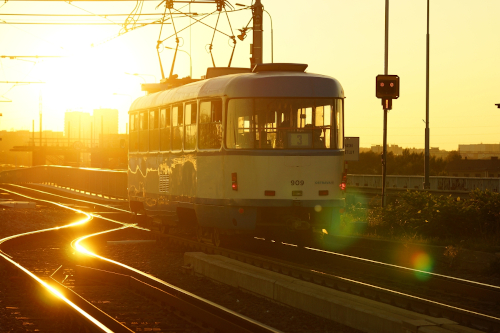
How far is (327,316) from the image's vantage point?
26.9ft

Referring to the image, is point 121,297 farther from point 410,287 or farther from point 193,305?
point 410,287

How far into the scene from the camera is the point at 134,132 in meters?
18.1

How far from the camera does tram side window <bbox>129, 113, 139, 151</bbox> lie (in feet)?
58.8

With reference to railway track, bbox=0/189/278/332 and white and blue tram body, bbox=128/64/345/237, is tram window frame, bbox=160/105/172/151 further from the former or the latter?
railway track, bbox=0/189/278/332

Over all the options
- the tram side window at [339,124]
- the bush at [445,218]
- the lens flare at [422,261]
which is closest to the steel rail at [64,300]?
the tram side window at [339,124]

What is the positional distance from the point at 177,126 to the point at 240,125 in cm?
236

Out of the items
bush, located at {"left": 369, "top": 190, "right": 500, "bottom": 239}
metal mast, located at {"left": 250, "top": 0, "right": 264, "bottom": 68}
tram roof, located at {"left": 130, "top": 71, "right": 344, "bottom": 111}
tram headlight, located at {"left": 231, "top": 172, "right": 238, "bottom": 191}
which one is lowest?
→ bush, located at {"left": 369, "top": 190, "right": 500, "bottom": 239}

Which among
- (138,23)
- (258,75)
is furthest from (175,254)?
(138,23)

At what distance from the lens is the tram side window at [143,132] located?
1705 cm

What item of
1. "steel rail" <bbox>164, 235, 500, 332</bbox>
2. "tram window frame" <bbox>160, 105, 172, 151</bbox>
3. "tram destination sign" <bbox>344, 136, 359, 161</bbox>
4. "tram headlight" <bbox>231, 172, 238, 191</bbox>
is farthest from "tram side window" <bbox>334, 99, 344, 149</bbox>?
"tram destination sign" <bbox>344, 136, 359, 161</bbox>

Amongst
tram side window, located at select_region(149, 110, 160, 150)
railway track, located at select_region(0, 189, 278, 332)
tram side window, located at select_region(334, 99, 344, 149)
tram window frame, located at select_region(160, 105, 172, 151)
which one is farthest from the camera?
tram side window, located at select_region(149, 110, 160, 150)

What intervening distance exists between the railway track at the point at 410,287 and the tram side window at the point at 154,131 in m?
3.91

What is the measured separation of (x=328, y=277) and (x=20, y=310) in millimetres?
4140

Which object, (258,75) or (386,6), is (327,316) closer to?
(258,75)
